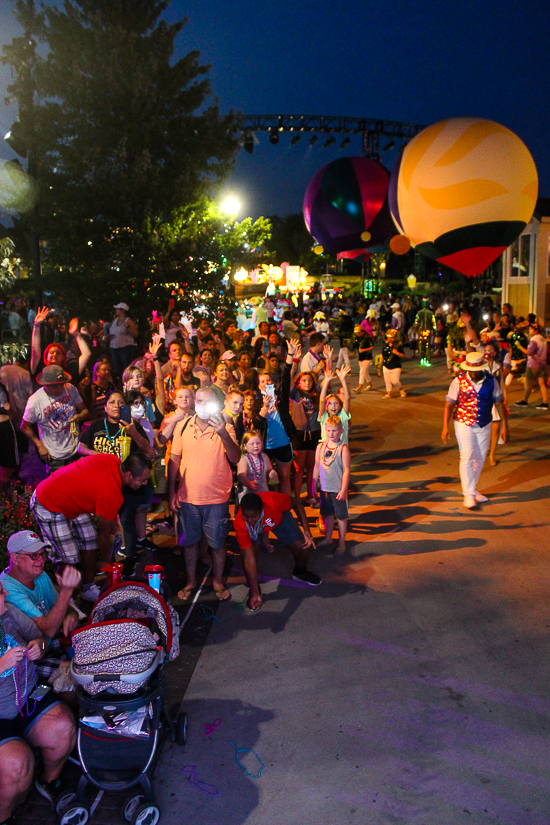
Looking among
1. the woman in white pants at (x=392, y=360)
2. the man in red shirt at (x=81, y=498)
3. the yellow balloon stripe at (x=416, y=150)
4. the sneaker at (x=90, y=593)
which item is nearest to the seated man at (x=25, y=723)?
the man in red shirt at (x=81, y=498)

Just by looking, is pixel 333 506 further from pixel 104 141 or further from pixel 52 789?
pixel 104 141

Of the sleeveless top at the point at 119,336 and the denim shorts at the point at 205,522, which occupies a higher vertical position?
the sleeveless top at the point at 119,336

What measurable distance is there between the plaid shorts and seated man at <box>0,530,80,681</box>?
1076 mm

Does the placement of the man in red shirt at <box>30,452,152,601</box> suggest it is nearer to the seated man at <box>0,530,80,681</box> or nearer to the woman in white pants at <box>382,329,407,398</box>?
the seated man at <box>0,530,80,681</box>

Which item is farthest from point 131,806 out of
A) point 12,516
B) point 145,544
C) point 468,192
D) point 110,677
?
point 468,192

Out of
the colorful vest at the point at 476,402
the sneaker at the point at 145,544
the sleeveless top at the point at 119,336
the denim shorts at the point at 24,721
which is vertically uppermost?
the sleeveless top at the point at 119,336

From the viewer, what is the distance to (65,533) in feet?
16.5

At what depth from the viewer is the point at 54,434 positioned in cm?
650

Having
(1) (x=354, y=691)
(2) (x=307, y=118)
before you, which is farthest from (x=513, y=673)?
(2) (x=307, y=118)

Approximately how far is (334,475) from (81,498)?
2.46 m

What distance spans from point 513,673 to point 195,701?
6.95ft

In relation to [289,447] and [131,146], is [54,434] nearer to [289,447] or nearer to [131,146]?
[289,447]

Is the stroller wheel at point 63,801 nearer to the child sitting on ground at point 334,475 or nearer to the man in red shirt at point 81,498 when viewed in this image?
the man in red shirt at point 81,498

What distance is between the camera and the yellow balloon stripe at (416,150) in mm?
9391
